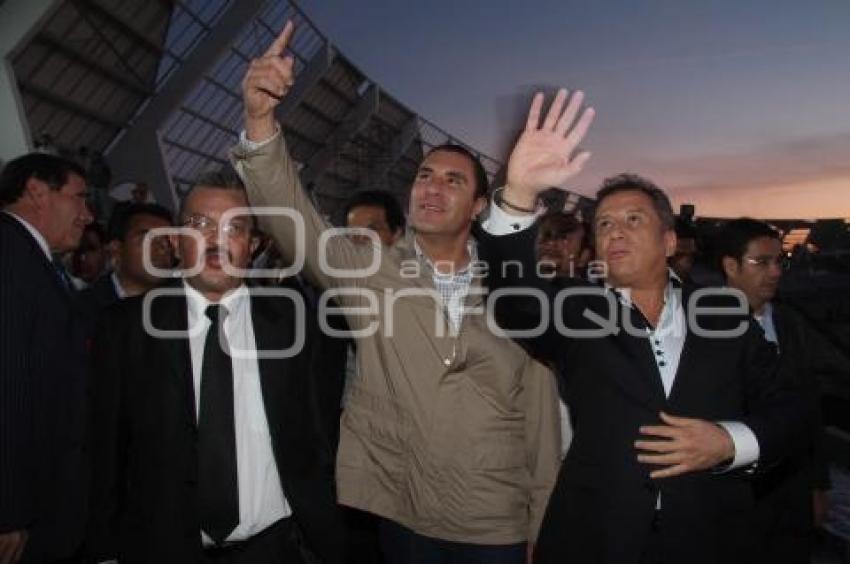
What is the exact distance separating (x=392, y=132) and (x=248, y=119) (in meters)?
43.3

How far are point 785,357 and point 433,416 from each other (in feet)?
5.14

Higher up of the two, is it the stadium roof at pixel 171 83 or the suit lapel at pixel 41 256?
the stadium roof at pixel 171 83

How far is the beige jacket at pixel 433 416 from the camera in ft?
7.45

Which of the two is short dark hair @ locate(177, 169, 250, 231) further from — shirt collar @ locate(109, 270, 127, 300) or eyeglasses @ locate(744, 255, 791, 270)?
eyeglasses @ locate(744, 255, 791, 270)

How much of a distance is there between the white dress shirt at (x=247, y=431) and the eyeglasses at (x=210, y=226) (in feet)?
0.73

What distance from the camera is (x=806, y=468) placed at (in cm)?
324

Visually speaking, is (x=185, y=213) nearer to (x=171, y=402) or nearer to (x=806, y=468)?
(x=171, y=402)

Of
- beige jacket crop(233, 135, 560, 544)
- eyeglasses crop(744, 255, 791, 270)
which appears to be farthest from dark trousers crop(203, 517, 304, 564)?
eyeglasses crop(744, 255, 791, 270)

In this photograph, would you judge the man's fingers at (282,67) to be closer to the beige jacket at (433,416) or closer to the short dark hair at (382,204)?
the beige jacket at (433,416)

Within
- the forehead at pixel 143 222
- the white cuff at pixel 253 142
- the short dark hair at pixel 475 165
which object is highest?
the short dark hair at pixel 475 165

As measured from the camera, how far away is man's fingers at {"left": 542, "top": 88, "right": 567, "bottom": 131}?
1975mm

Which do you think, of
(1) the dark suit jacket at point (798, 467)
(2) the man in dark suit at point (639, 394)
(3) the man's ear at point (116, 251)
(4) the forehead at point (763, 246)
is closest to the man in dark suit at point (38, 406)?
(3) the man's ear at point (116, 251)

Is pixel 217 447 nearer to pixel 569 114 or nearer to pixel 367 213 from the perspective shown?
pixel 569 114

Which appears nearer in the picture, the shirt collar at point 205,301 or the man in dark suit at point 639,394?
the man in dark suit at point 639,394
